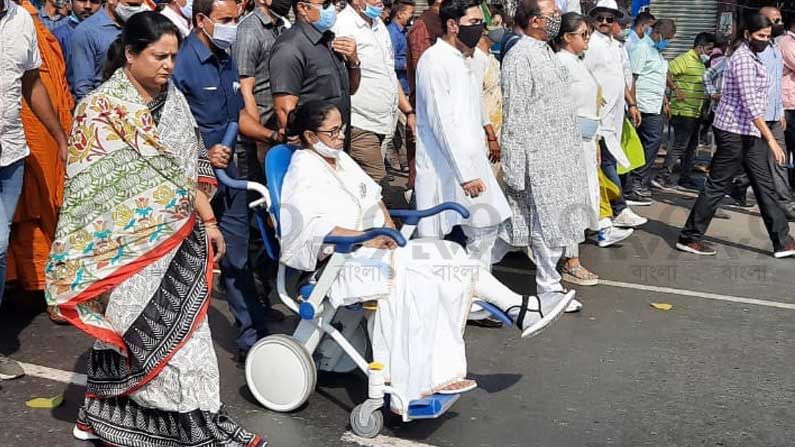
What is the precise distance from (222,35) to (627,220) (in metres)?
4.63

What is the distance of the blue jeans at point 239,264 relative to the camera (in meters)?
4.70

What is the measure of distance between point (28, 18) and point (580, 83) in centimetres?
354

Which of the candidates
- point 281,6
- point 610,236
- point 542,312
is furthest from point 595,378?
point 610,236

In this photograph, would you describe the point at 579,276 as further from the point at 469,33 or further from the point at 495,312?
the point at 495,312

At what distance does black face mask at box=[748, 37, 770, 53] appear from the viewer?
6988mm

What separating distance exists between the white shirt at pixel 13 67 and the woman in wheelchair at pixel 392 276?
1438mm

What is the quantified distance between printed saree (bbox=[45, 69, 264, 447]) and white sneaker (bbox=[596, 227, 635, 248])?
4.36 metres

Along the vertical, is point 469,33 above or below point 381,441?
above

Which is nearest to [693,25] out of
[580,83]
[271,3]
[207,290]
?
[580,83]

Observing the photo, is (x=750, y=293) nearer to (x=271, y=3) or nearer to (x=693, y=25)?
(x=271, y=3)

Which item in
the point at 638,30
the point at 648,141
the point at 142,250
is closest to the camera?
the point at 142,250

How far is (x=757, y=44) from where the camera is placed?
23.0 feet

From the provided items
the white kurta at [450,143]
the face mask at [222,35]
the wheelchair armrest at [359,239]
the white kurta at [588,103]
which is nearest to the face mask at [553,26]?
the white kurta at [588,103]

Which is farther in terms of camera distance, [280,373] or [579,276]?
[579,276]
